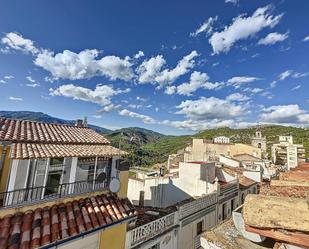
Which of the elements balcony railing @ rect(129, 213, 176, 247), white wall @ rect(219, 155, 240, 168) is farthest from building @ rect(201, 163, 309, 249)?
white wall @ rect(219, 155, 240, 168)

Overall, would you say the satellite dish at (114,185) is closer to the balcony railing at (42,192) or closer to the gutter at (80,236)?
the balcony railing at (42,192)

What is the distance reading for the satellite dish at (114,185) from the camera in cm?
1045

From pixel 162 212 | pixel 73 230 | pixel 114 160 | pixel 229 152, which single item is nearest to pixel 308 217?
pixel 73 230

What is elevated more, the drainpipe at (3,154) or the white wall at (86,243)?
the drainpipe at (3,154)

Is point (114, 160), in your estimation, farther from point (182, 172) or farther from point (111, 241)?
point (182, 172)

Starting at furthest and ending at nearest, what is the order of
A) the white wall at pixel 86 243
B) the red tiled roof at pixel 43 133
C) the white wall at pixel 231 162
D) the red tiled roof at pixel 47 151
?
the white wall at pixel 231 162
the red tiled roof at pixel 43 133
the white wall at pixel 86 243
the red tiled roof at pixel 47 151

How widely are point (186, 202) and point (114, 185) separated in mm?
7279

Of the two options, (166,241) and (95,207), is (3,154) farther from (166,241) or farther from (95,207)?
(166,241)

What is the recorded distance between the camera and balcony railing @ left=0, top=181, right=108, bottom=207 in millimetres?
7562

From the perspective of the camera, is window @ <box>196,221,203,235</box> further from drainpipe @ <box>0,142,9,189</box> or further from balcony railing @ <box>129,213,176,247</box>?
drainpipe @ <box>0,142,9,189</box>

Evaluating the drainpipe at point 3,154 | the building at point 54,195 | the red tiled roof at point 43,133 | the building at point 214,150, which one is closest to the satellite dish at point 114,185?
the building at point 54,195

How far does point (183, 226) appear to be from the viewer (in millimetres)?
14266

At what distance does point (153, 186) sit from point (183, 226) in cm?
799

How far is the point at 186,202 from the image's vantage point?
51.5 ft
